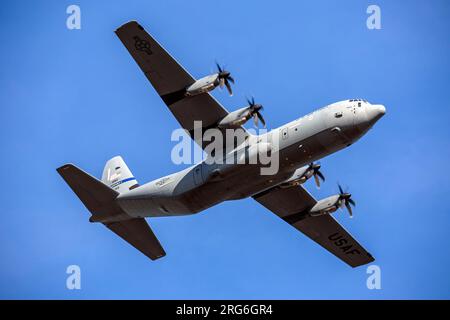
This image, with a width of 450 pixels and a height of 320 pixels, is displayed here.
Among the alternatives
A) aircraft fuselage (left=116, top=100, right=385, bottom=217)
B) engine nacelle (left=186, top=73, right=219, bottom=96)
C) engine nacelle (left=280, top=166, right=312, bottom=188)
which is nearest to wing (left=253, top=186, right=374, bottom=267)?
engine nacelle (left=280, top=166, right=312, bottom=188)

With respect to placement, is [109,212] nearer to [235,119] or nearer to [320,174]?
[235,119]

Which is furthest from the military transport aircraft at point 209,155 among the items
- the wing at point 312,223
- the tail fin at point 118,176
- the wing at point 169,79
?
the tail fin at point 118,176

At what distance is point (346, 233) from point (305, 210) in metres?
3.08

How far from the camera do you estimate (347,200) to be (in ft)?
163

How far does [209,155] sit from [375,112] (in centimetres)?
936

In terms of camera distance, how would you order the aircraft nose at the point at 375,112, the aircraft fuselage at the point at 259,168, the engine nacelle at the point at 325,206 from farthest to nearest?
1. the engine nacelle at the point at 325,206
2. the aircraft fuselage at the point at 259,168
3. the aircraft nose at the point at 375,112

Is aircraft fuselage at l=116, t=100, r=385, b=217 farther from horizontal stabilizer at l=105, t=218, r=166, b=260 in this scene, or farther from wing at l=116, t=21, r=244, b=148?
wing at l=116, t=21, r=244, b=148

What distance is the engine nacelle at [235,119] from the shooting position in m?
44.5

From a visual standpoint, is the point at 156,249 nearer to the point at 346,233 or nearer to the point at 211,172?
the point at 211,172

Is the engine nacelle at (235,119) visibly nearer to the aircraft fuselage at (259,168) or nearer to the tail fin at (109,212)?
the aircraft fuselage at (259,168)

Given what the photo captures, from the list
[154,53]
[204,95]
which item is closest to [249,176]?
[204,95]

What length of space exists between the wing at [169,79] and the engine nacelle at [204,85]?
49cm

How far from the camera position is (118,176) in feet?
172

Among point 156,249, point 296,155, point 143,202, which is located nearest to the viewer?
point 296,155
